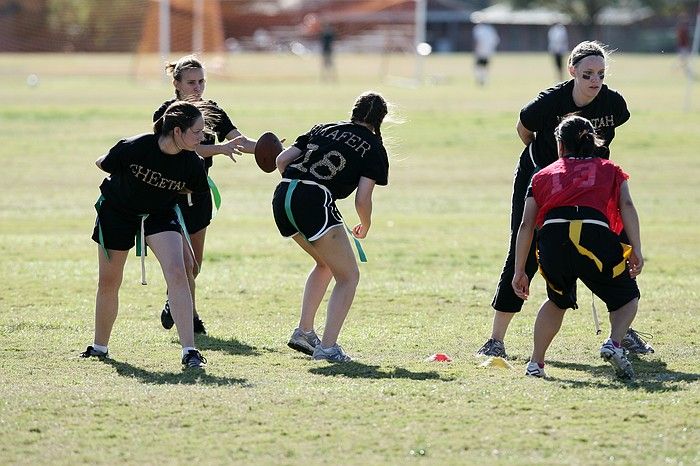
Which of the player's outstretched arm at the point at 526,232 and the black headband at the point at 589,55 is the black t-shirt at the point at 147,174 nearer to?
the player's outstretched arm at the point at 526,232

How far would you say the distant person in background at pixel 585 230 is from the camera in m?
6.92

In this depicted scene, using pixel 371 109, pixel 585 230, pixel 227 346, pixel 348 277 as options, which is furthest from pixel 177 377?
pixel 585 230

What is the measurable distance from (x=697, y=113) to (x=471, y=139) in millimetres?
7378

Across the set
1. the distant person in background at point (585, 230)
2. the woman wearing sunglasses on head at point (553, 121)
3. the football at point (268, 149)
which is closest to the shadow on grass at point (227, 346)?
the football at point (268, 149)

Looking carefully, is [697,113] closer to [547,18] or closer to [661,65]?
[661,65]

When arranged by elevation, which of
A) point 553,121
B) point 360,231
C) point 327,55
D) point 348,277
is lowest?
point 348,277

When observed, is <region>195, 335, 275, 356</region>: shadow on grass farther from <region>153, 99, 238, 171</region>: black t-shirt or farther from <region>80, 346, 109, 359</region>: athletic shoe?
<region>153, 99, 238, 171</region>: black t-shirt

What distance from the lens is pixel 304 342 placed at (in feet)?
26.3

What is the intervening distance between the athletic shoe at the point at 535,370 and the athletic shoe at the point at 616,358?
16.1 inches

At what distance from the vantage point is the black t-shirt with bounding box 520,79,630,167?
786 cm

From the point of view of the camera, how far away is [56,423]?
19.7ft

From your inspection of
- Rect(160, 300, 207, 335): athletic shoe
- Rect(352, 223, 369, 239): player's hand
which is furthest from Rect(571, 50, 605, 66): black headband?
Rect(160, 300, 207, 335): athletic shoe

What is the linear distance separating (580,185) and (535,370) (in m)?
1.15

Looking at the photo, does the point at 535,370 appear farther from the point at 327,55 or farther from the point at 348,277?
the point at 327,55
